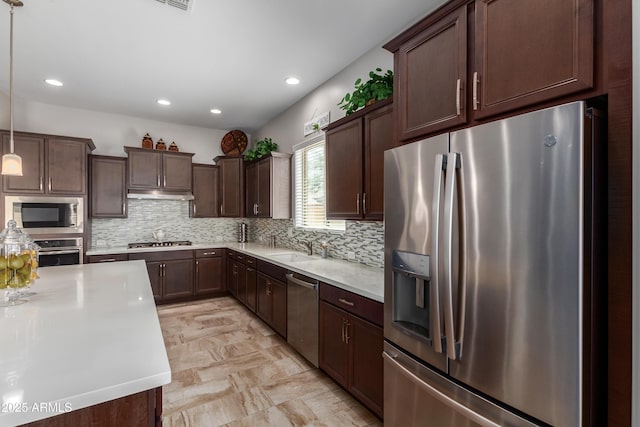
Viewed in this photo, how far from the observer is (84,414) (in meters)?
0.88

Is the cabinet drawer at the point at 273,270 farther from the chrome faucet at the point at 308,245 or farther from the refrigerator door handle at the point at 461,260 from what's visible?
the refrigerator door handle at the point at 461,260

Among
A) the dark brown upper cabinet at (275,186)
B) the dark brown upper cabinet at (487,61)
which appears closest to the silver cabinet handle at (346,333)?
the dark brown upper cabinet at (487,61)

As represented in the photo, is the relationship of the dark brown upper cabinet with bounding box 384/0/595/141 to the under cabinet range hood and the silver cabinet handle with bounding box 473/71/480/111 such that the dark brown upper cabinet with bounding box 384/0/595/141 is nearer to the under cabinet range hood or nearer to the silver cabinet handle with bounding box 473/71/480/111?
the silver cabinet handle with bounding box 473/71/480/111

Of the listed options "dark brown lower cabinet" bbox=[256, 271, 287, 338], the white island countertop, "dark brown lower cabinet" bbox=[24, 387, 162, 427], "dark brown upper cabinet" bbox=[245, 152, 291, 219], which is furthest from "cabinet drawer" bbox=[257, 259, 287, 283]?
"dark brown lower cabinet" bbox=[24, 387, 162, 427]

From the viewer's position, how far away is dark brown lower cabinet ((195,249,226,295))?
4840mm

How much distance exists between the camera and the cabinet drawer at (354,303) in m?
1.92

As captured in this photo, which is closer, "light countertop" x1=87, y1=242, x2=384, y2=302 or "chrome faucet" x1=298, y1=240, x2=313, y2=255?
"light countertop" x1=87, y1=242, x2=384, y2=302

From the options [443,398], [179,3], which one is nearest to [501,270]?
[443,398]

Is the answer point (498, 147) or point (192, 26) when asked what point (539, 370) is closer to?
point (498, 147)

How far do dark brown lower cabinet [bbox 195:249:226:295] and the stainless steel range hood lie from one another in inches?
37.0

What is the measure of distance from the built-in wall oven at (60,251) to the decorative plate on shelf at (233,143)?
260 centimetres

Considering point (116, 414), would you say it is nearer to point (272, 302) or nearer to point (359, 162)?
point (359, 162)

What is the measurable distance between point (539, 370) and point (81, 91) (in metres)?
5.16

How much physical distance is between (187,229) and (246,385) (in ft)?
11.6
